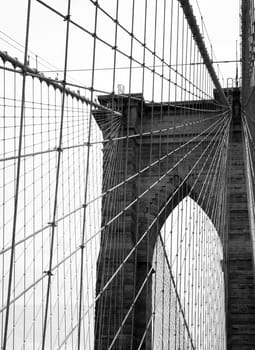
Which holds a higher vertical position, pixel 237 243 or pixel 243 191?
pixel 243 191

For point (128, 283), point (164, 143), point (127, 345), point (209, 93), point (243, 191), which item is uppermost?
point (209, 93)

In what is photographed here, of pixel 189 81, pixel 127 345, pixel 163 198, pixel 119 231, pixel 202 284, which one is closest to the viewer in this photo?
pixel 189 81

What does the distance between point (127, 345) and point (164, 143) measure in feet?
14.9

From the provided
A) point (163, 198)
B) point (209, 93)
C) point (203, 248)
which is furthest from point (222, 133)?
point (203, 248)

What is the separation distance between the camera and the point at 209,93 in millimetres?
14039

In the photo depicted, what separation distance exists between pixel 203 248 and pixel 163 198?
8.12ft

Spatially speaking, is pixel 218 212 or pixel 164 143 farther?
pixel 164 143

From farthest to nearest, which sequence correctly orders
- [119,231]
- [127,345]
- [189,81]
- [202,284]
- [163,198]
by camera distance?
[163,198] < [119,231] < [127,345] < [202,284] < [189,81]

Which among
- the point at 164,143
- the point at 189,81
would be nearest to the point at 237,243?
the point at 164,143

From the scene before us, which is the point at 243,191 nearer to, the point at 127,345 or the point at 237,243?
the point at 237,243

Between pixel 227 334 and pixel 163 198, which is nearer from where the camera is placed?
pixel 227 334

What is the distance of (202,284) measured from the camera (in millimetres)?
12070

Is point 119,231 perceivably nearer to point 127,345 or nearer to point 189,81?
point 127,345

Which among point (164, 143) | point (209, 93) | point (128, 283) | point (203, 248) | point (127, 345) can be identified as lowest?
point (127, 345)
